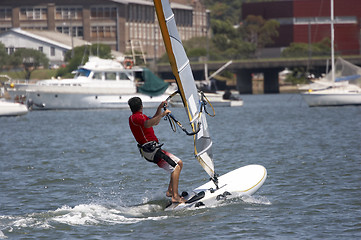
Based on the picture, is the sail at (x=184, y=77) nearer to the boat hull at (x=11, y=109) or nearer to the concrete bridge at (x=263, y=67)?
the boat hull at (x=11, y=109)

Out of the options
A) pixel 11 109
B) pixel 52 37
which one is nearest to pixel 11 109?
pixel 11 109

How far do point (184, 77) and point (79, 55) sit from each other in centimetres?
6439

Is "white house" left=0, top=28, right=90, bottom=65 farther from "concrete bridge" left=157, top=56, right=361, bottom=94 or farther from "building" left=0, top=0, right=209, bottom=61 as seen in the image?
"concrete bridge" left=157, top=56, right=361, bottom=94

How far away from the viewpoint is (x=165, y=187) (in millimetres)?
15719

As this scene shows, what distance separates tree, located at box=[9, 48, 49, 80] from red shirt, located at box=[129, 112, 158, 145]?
6624cm

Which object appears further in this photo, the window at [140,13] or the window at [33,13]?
the window at [140,13]

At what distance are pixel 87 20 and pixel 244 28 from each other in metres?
24.5

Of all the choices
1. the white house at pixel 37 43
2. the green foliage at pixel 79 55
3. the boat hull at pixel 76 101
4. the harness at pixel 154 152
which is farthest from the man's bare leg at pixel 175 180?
the white house at pixel 37 43

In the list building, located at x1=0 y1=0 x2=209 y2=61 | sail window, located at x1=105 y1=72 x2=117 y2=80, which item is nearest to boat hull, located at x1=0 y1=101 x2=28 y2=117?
sail window, located at x1=105 y1=72 x2=117 y2=80

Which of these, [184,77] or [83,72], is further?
[83,72]

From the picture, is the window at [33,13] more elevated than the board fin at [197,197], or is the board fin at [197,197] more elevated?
the window at [33,13]

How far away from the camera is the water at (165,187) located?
11531mm

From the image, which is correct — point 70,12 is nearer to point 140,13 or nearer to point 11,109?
point 140,13

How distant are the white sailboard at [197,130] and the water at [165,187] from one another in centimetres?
25
